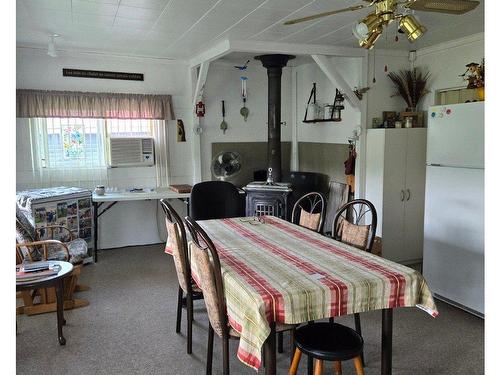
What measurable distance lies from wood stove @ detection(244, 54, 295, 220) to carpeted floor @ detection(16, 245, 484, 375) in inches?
59.0

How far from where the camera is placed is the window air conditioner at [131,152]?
514 centimetres

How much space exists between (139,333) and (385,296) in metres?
1.91

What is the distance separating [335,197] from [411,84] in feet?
5.24

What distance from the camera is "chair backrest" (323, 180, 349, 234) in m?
5.08

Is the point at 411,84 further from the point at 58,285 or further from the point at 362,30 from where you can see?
the point at 58,285

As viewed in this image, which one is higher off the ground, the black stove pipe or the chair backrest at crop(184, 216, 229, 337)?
the black stove pipe

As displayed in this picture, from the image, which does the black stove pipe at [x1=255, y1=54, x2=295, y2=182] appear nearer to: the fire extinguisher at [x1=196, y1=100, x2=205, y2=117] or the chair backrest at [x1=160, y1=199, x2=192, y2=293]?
the fire extinguisher at [x1=196, y1=100, x2=205, y2=117]

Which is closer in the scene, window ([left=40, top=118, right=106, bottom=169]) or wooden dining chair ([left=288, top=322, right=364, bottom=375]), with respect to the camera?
wooden dining chair ([left=288, top=322, right=364, bottom=375])

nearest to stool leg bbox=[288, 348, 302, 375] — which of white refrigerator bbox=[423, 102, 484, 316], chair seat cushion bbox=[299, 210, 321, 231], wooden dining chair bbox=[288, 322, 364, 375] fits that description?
wooden dining chair bbox=[288, 322, 364, 375]

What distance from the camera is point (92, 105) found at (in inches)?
195

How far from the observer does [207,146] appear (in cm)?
568

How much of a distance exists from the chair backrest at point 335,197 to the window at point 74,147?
2.59m

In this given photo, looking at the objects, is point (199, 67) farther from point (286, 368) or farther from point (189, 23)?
point (286, 368)

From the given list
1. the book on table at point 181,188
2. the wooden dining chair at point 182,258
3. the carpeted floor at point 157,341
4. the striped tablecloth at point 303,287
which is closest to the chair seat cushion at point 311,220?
the striped tablecloth at point 303,287
